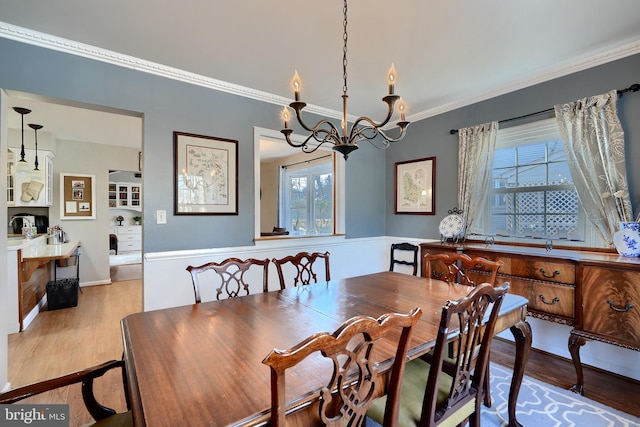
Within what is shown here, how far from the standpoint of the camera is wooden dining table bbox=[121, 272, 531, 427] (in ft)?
2.64

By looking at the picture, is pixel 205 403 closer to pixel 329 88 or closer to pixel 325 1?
pixel 325 1

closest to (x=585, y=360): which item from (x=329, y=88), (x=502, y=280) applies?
(x=502, y=280)

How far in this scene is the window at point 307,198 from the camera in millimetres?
5559

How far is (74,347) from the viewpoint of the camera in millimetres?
2883

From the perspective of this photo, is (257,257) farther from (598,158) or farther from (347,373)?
(598,158)

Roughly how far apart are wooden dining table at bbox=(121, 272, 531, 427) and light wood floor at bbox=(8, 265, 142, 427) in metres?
1.24

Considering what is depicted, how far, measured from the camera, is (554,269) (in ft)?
7.48

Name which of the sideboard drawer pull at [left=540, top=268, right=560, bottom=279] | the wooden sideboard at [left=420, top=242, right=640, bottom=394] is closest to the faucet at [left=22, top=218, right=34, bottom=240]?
the wooden sideboard at [left=420, top=242, right=640, bottom=394]

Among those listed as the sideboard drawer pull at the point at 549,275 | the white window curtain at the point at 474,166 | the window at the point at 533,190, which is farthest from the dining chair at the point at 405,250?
the sideboard drawer pull at the point at 549,275

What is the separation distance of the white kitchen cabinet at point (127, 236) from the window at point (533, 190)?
31.2 feet

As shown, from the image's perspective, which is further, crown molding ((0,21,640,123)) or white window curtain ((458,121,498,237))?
white window curtain ((458,121,498,237))

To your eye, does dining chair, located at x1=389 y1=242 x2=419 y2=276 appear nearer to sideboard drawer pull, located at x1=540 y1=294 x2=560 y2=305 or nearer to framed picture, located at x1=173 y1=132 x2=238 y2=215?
sideboard drawer pull, located at x1=540 y1=294 x2=560 y2=305

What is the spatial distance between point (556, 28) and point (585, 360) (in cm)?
262

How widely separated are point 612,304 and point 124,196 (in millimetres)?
10364
